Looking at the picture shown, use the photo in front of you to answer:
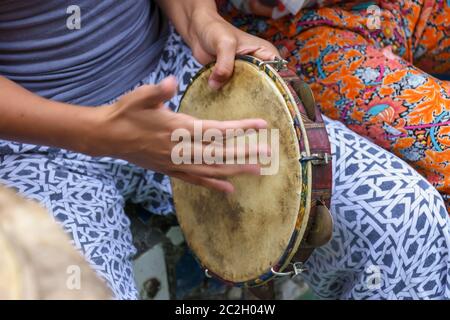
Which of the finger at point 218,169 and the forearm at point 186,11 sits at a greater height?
the forearm at point 186,11

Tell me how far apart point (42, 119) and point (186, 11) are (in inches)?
17.4

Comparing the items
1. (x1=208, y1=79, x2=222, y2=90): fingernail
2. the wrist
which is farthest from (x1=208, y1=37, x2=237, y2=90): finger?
the wrist

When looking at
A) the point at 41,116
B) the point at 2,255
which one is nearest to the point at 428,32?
the point at 41,116

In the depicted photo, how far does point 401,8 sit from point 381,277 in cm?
71

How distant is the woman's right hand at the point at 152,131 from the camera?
0.84 m

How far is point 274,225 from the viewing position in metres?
0.99

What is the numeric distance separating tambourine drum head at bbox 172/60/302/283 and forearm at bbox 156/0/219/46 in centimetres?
15

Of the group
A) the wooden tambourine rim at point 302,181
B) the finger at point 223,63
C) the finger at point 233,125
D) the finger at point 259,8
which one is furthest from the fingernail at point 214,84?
the finger at point 259,8

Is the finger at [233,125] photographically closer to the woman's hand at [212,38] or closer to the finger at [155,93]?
the finger at [155,93]

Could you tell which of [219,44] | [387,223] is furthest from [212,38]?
[387,223]

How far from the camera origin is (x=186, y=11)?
121 cm

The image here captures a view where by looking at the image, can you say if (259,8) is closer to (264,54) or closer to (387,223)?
(264,54)

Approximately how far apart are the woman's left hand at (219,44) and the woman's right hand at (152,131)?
7.7 inches

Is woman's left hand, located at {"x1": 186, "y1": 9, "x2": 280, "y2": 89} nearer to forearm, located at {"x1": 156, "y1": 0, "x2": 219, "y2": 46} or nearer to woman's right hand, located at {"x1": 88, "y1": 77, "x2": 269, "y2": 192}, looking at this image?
forearm, located at {"x1": 156, "y1": 0, "x2": 219, "y2": 46}
